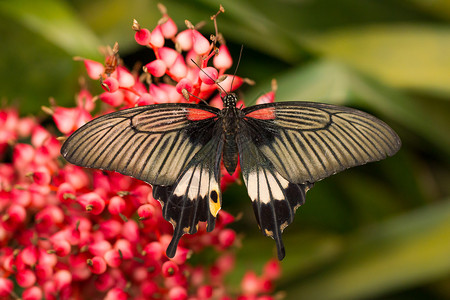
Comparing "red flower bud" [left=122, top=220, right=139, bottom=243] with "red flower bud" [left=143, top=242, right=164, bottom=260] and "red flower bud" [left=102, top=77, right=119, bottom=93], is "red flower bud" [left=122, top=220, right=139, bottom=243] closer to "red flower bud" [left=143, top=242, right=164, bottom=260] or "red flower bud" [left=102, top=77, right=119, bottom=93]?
"red flower bud" [left=143, top=242, right=164, bottom=260]

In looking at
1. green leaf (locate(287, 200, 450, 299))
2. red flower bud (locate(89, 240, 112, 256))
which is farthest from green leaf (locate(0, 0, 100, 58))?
green leaf (locate(287, 200, 450, 299))

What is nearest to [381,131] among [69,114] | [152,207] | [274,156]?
[274,156]

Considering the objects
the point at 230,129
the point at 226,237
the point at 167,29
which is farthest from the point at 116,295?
the point at 167,29

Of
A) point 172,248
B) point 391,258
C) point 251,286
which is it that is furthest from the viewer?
point 391,258

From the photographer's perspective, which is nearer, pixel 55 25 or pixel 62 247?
pixel 62 247

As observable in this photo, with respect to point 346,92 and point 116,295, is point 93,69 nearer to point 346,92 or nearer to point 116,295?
point 116,295

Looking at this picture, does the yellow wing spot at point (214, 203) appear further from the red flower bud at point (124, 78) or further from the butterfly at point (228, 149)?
the red flower bud at point (124, 78)
